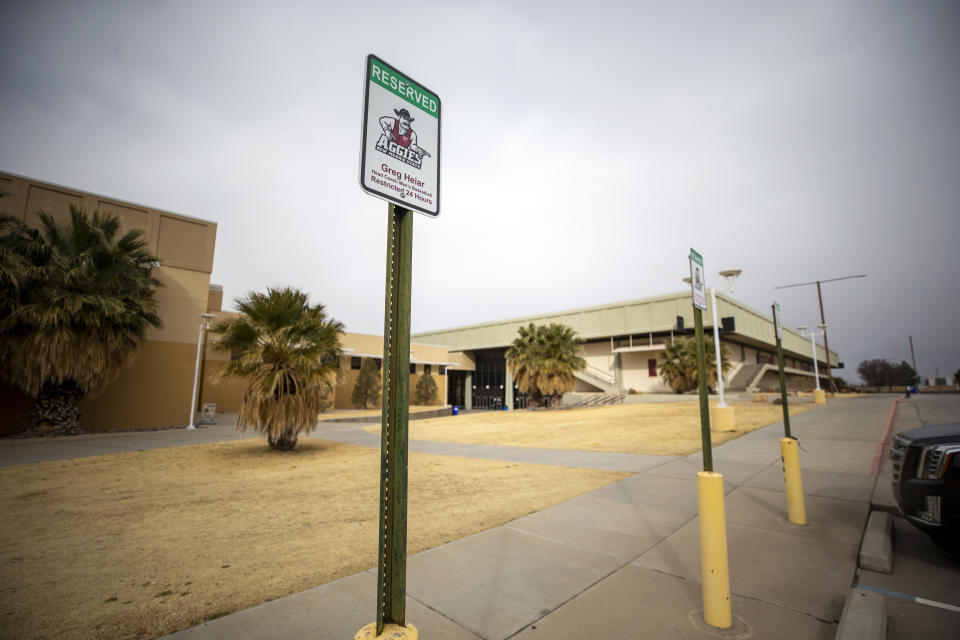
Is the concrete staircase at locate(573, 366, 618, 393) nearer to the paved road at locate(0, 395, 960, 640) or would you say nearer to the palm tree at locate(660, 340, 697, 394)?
the palm tree at locate(660, 340, 697, 394)

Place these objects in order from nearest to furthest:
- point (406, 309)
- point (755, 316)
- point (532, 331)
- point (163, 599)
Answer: point (406, 309) → point (163, 599) → point (532, 331) → point (755, 316)

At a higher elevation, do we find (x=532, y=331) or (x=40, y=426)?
(x=532, y=331)

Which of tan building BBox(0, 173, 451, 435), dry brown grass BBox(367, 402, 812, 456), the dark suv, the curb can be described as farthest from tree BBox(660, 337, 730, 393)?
the curb

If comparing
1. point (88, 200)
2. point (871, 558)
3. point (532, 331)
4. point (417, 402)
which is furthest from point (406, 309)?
point (417, 402)

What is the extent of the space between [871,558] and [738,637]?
2.21 m

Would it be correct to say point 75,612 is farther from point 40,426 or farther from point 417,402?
point 417,402

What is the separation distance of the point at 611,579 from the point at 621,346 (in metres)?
45.0

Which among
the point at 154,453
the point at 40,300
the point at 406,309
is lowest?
the point at 154,453

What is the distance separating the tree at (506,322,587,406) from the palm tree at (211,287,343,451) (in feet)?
76.9

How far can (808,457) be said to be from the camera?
29.7ft

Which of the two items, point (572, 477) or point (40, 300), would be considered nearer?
point (572, 477)

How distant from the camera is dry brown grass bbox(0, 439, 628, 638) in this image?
11.0 ft

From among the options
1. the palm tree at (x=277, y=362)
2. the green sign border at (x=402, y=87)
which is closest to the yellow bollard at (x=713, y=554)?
the green sign border at (x=402, y=87)

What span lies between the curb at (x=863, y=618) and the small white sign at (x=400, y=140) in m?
3.49
